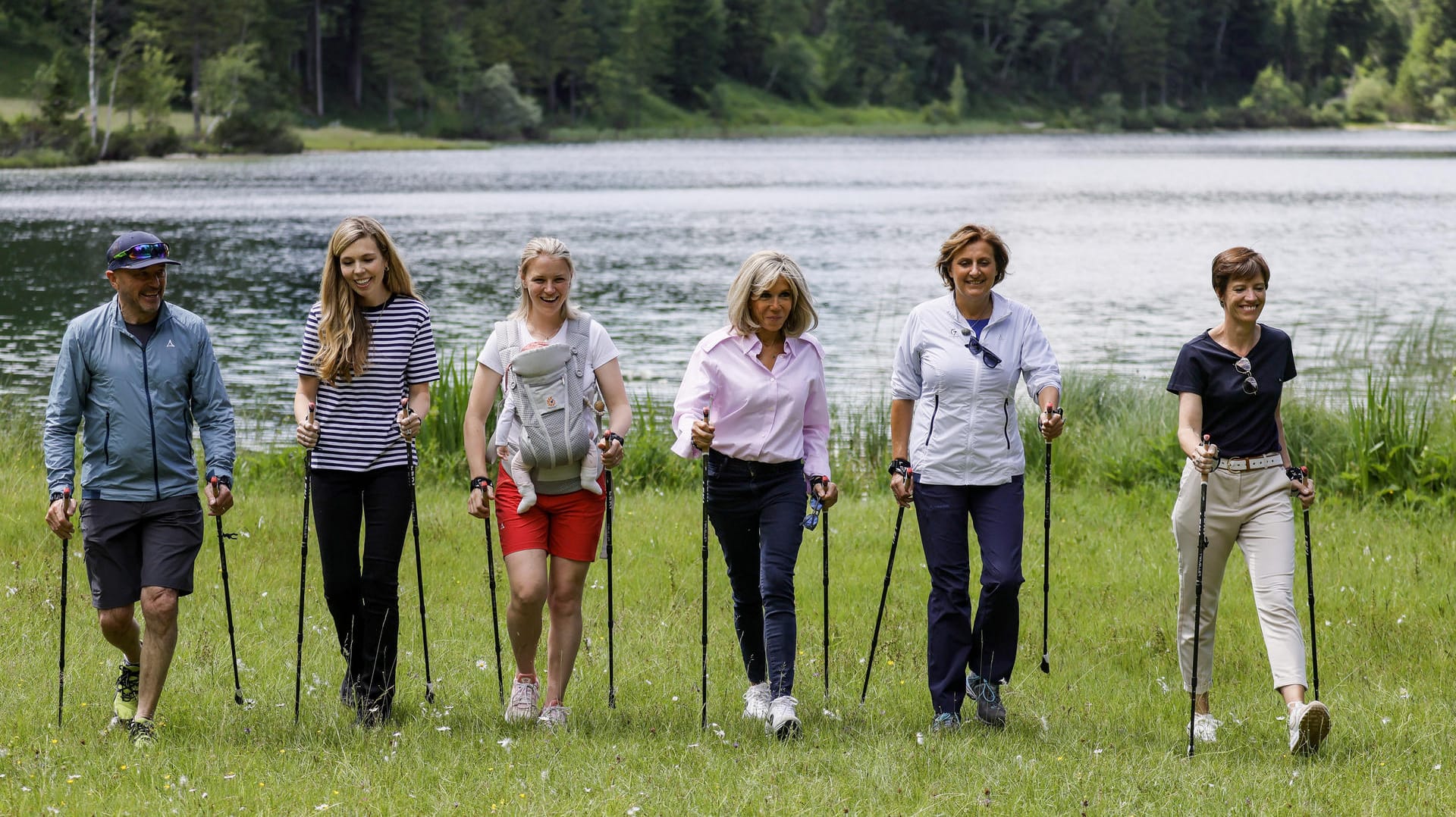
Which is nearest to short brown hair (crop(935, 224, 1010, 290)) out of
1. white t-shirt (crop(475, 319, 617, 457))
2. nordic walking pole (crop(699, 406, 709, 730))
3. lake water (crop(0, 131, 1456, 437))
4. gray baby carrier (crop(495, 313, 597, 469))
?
nordic walking pole (crop(699, 406, 709, 730))

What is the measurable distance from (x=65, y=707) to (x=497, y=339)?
2.59 metres

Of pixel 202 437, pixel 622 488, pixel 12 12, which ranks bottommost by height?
pixel 622 488

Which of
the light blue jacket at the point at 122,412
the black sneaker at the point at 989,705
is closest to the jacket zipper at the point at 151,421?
the light blue jacket at the point at 122,412

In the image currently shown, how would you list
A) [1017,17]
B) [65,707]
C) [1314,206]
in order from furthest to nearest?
[1017,17] < [1314,206] < [65,707]

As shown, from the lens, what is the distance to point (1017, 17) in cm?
16288

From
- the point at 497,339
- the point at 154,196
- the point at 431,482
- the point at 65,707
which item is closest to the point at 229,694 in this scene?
the point at 65,707

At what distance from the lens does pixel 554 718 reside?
21.3 ft

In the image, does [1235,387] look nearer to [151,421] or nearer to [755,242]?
[151,421]

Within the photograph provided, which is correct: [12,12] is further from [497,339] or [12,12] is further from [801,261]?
[497,339]

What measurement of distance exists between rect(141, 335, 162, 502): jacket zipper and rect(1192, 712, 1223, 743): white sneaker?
446cm

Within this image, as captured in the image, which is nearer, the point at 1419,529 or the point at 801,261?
the point at 1419,529

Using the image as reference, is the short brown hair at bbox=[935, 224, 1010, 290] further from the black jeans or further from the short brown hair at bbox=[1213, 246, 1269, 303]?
the black jeans

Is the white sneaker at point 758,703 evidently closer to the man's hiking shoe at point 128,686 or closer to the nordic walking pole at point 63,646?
the nordic walking pole at point 63,646

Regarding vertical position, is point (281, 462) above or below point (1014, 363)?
below
